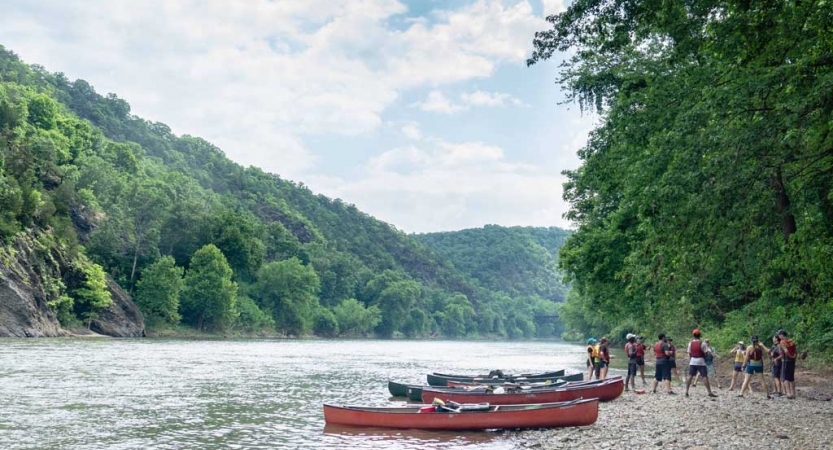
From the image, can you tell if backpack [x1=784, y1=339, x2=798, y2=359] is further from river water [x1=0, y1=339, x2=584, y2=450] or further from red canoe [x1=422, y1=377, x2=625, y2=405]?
river water [x1=0, y1=339, x2=584, y2=450]

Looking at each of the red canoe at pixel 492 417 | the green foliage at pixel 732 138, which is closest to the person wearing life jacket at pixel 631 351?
the green foliage at pixel 732 138

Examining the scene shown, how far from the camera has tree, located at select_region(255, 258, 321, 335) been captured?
125 meters

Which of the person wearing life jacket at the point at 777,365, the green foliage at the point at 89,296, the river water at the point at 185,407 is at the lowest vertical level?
the river water at the point at 185,407

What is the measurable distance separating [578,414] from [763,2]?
36.1 ft

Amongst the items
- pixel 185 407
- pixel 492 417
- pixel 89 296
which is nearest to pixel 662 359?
pixel 492 417

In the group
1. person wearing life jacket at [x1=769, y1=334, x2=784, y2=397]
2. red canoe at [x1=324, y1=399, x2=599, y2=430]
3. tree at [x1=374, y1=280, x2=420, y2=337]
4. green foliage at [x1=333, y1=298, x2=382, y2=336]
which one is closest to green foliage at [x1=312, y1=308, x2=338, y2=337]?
green foliage at [x1=333, y1=298, x2=382, y2=336]

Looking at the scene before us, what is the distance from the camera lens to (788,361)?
21547 millimetres

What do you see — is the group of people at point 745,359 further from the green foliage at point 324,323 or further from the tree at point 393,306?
the tree at point 393,306

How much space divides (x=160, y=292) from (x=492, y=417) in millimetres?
84337

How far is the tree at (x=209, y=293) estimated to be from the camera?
331ft

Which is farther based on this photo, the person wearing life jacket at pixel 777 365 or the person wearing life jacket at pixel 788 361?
the person wearing life jacket at pixel 777 365

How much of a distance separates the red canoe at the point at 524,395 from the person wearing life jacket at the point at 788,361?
5.56 m

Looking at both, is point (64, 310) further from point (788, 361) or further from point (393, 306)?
point (393, 306)

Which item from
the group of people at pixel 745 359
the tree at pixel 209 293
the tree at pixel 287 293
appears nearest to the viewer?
the group of people at pixel 745 359
